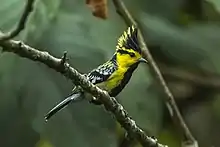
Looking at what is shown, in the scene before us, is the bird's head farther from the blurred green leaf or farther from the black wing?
the blurred green leaf

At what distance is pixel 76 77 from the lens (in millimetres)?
1038

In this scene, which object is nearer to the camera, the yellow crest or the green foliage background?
the yellow crest

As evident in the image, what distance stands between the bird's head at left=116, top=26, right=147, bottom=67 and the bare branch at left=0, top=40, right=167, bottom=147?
17cm

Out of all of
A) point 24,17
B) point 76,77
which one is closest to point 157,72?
point 76,77

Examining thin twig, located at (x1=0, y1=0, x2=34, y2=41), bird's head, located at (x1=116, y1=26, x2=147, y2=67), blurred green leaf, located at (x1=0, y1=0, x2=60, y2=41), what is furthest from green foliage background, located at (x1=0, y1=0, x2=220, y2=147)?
thin twig, located at (x1=0, y1=0, x2=34, y2=41)

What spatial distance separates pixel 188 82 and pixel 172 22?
270mm

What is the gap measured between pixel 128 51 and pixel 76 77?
316mm

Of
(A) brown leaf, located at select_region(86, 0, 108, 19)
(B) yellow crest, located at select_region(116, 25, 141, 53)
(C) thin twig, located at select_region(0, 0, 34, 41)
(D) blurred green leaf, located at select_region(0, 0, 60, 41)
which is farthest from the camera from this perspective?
(D) blurred green leaf, located at select_region(0, 0, 60, 41)

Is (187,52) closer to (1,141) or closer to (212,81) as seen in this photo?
(212,81)

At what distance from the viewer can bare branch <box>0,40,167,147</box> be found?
0.94 metres

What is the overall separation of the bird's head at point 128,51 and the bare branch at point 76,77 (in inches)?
6.8

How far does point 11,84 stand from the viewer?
1674mm

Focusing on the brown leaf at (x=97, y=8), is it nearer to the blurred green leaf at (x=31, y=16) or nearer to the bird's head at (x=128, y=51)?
the bird's head at (x=128, y=51)

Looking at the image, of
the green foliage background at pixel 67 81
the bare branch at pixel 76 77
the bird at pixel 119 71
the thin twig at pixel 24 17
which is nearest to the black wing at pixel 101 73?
the bird at pixel 119 71
